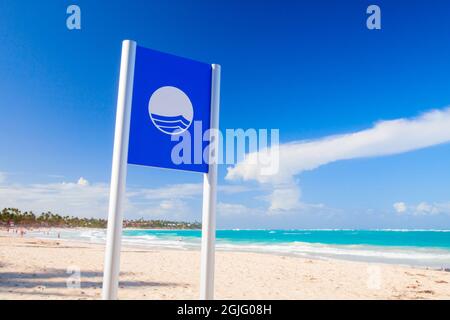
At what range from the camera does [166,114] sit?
15.6 ft

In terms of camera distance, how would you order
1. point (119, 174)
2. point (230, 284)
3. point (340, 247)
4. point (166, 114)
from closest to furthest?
point (119, 174) < point (166, 114) < point (230, 284) < point (340, 247)

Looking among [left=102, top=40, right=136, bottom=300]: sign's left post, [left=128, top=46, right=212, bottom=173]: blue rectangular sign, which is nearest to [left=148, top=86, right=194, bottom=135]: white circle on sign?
[left=128, top=46, right=212, bottom=173]: blue rectangular sign

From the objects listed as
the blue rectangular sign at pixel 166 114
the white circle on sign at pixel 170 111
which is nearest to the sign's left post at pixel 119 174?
the blue rectangular sign at pixel 166 114

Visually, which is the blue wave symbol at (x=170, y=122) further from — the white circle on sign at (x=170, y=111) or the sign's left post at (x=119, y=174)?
the sign's left post at (x=119, y=174)

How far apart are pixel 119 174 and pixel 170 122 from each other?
35.5 inches

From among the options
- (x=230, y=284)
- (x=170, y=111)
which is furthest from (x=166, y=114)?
(x=230, y=284)

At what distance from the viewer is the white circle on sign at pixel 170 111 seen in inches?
187

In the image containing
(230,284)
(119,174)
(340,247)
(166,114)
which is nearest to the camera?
(119,174)

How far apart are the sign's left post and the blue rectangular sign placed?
9cm

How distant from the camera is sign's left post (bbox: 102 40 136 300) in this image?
434 centimetres

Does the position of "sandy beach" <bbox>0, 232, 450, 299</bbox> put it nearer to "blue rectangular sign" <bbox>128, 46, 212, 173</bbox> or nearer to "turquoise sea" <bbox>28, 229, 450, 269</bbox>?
"blue rectangular sign" <bbox>128, 46, 212, 173</bbox>

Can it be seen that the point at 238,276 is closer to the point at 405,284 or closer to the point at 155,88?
the point at 405,284

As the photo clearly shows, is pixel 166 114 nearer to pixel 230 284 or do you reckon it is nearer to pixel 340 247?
pixel 230 284
